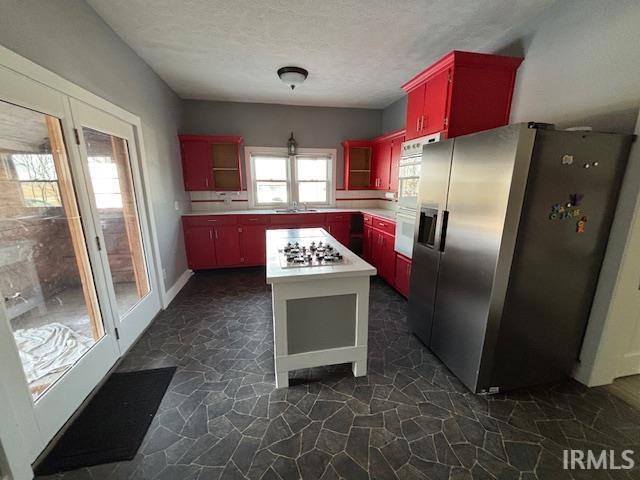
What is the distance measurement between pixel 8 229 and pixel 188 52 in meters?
2.29

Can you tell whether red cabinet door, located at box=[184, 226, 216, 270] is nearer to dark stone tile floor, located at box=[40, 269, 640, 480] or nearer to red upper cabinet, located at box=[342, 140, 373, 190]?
dark stone tile floor, located at box=[40, 269, 640, 480]

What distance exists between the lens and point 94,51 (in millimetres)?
1999

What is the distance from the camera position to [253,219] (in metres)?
4.16

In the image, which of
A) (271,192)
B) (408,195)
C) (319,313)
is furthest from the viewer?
(271,192)

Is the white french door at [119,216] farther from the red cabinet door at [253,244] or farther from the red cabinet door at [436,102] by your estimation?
the red cabinet door at [436,102]

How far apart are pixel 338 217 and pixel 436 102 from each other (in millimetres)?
2349

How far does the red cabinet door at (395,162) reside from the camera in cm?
375

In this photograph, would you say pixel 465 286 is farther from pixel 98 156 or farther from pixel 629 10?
pixel 98 156

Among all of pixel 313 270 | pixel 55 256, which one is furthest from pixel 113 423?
pixel 313 270

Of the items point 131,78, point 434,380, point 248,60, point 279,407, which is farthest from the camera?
point 248,60

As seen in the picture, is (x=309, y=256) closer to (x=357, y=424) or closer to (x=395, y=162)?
(x=357, y=424)

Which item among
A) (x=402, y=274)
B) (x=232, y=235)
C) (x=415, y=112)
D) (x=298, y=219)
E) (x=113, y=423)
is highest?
(x=415, y=112)

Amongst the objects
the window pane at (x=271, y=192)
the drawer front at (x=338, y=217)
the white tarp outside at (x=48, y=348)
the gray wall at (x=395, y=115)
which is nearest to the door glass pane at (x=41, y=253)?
the white tarp outside at (x=48, y=348)

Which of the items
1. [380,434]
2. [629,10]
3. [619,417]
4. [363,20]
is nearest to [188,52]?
[363,20]
